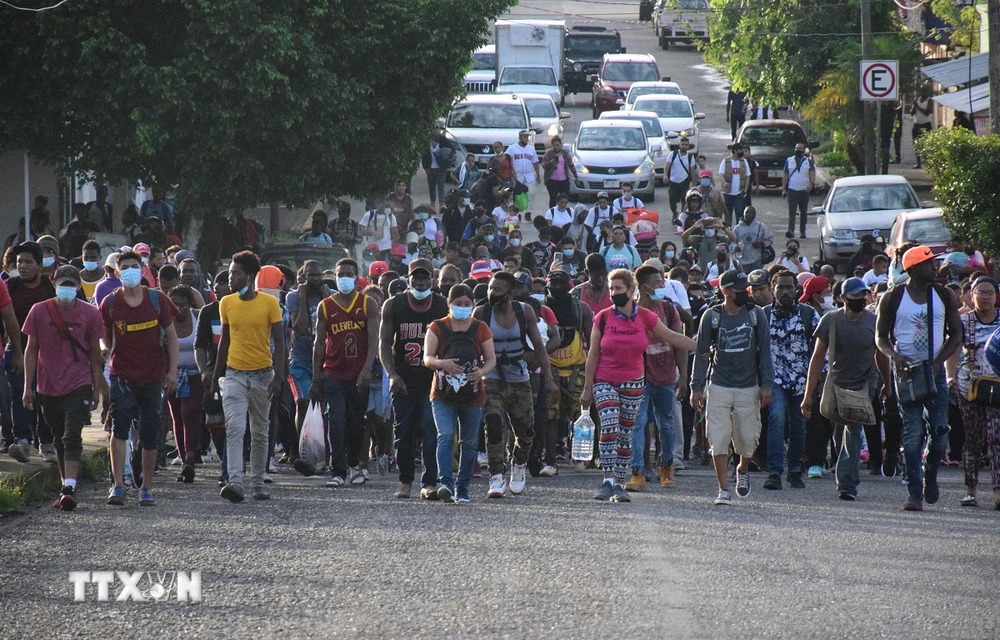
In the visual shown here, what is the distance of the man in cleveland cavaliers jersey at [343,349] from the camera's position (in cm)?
1207

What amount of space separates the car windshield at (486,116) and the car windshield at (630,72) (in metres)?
11.9

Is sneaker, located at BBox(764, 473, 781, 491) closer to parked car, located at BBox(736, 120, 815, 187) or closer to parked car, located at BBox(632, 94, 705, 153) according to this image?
parked car, located at BBox(736, 120, 815, 187)

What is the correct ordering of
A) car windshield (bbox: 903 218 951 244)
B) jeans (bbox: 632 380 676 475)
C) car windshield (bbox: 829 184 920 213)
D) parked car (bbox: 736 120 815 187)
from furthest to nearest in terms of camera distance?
parked car (bbox: 736 120 815 187) → car windshield (bbox: 829 184 920 213) → car windshield (bbox: 903 218 951 244) → jeans (bbox: 632 380 676 475)

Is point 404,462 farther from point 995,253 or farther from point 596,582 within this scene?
point 995,253

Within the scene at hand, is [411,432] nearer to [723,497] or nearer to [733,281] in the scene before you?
[723,497]

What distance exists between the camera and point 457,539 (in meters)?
9.72

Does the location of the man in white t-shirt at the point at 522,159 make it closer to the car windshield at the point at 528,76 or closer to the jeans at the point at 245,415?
the car windshield at the point at 528,76

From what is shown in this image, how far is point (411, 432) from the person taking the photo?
11.7 m

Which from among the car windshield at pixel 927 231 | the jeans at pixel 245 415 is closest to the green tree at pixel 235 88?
the car windshield at pixel 927 231

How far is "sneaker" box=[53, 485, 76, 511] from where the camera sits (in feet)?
35.8

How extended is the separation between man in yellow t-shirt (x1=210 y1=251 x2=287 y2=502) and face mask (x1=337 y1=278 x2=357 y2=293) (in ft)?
2.26

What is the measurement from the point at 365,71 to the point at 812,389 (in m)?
12.1

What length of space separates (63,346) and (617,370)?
4.01m

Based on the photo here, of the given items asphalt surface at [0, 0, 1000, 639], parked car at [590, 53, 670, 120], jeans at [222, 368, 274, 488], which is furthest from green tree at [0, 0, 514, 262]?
parked car at [590, 53, 670, 120]
